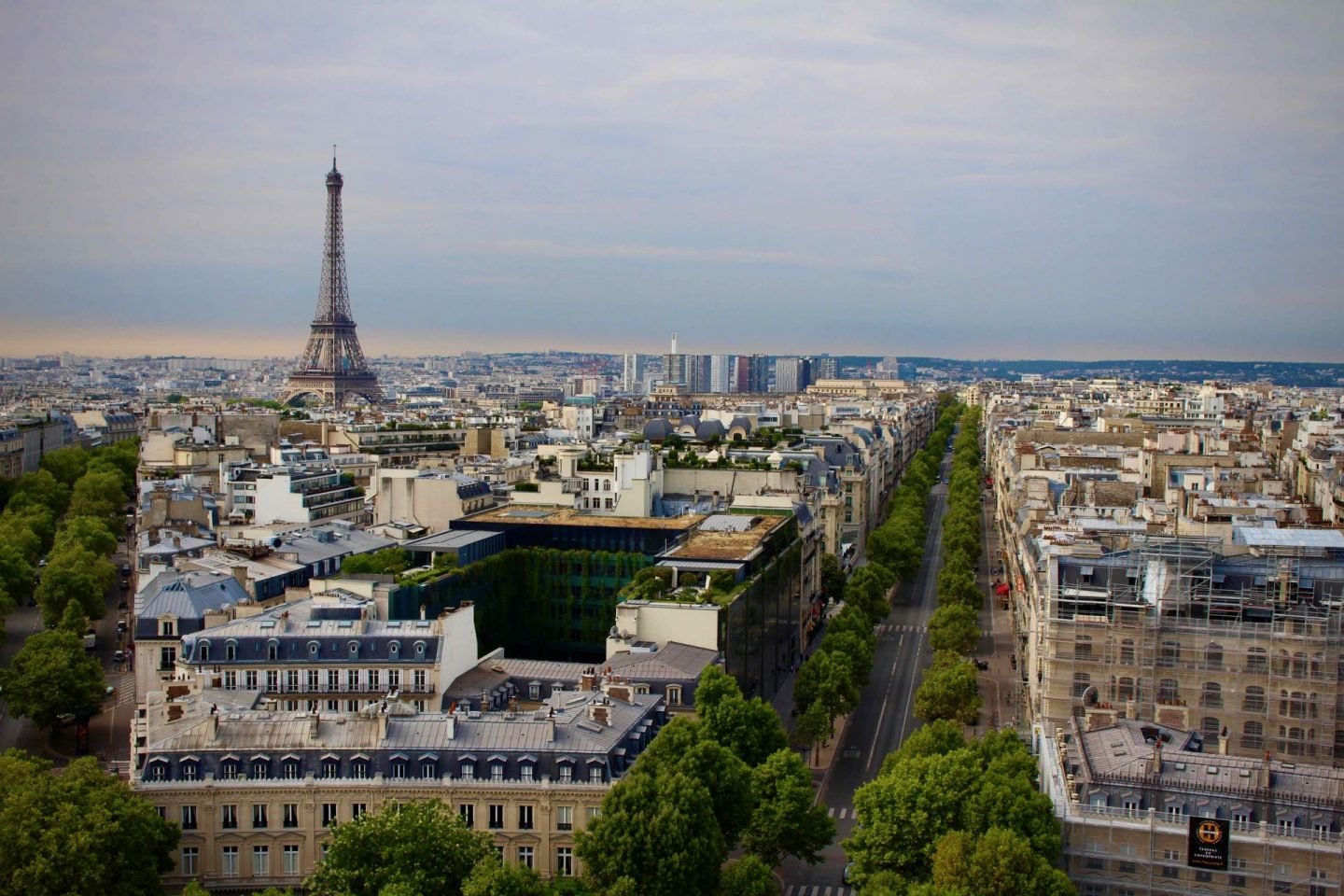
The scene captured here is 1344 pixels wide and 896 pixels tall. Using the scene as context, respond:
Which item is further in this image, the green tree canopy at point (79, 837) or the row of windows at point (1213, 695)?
the row of windows at point (1213, 695)

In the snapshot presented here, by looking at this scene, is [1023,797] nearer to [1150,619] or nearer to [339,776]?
[1150,619]

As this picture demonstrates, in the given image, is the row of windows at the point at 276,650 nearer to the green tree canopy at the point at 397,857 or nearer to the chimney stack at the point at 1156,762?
the green tree canopy at the point at 397,857

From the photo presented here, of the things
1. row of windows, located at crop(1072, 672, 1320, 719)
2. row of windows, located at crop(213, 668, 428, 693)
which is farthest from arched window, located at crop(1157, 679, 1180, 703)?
row of windows, located at crop(213, 668, 428, 693)

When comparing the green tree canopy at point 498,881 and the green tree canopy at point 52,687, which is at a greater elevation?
the green tree canopy at point 498,881

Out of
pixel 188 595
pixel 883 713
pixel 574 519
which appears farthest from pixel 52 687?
pixel 883 713

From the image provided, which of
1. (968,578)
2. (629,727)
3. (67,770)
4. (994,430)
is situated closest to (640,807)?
(629,727)

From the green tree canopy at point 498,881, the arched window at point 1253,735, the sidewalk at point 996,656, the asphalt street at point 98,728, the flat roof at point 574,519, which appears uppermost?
the flat roof at point 574,519

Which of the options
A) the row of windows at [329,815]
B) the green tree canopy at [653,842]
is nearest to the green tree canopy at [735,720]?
the row of windows at [329,815]
